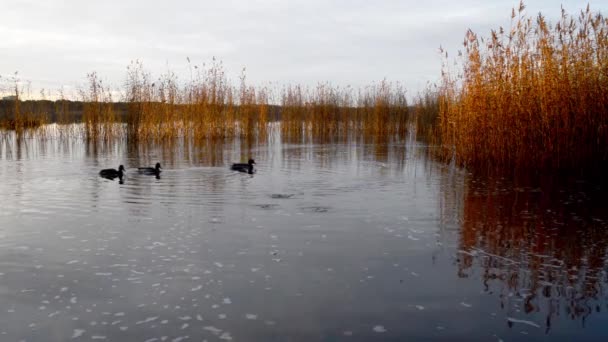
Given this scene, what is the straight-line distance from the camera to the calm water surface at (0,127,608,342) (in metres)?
3.97

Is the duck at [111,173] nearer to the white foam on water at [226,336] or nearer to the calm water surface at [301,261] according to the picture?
the calm water surface at [301,261]

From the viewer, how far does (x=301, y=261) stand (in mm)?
5523

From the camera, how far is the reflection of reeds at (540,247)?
4.54m

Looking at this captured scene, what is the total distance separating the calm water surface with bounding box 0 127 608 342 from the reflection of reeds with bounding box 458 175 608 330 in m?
0.02

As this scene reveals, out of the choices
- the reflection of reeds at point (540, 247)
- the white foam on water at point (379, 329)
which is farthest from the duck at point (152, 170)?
the white foam on water at point (379, 329)

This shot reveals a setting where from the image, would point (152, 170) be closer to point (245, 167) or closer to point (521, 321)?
point (245, 167)

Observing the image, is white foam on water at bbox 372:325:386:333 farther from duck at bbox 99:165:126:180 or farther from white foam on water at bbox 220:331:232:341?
duck at bbox 99:165:126:180

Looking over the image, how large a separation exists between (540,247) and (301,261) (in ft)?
9.25

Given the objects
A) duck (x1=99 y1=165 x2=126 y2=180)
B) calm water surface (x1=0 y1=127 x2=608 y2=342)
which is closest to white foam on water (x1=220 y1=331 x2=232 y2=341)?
calm water surface (x1=0 y1=127 x2=608 y2=342)

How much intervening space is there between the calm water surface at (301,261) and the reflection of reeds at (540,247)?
2 cm

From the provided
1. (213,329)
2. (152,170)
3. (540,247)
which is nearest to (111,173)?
(152,170)

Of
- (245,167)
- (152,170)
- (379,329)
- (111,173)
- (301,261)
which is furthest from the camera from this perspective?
(245,167)

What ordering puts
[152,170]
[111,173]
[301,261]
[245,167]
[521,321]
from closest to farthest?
[521,321] → [301,261] → [111,173] → [152,170] → [245,167]

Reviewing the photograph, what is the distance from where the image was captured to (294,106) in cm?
3002
